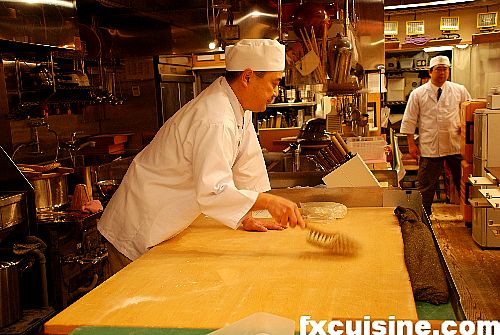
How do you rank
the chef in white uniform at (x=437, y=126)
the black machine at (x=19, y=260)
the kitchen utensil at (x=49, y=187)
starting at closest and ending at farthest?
the black machine at (x=19, y=260)
the kitchen utensil at (x=49, y=187)
the chef in white uniform at (x=437, y=126)

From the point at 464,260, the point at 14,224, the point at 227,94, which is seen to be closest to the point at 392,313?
the point at 227,94

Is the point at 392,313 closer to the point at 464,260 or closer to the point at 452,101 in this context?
the point at 464,260

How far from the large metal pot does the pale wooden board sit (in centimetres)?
117

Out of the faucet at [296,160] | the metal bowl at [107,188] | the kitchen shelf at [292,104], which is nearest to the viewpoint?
the faucet at [296,160]

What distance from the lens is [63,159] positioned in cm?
510

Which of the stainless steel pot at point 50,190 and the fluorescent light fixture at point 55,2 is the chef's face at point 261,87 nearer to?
the stainless steel pot at point 50,190

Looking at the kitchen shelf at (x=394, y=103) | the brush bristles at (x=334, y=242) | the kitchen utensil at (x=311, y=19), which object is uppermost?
the kitchen utensil at (x=311, y=19)

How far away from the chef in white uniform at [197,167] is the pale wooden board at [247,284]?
13cm

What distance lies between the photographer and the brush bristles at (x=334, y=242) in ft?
6.42

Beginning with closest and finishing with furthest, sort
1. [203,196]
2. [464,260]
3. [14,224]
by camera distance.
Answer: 1. [203,196]
2. [14,224]
3. [464,260]

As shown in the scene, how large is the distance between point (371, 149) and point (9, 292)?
259 centimetres

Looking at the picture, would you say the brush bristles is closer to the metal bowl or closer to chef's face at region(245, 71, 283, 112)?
chef's face at region(245, 71, 283, 112)

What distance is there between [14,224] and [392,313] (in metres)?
2.39

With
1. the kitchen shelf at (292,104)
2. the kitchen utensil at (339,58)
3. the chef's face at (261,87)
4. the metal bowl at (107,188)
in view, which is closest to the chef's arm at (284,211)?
the chef's face at (261,87)
